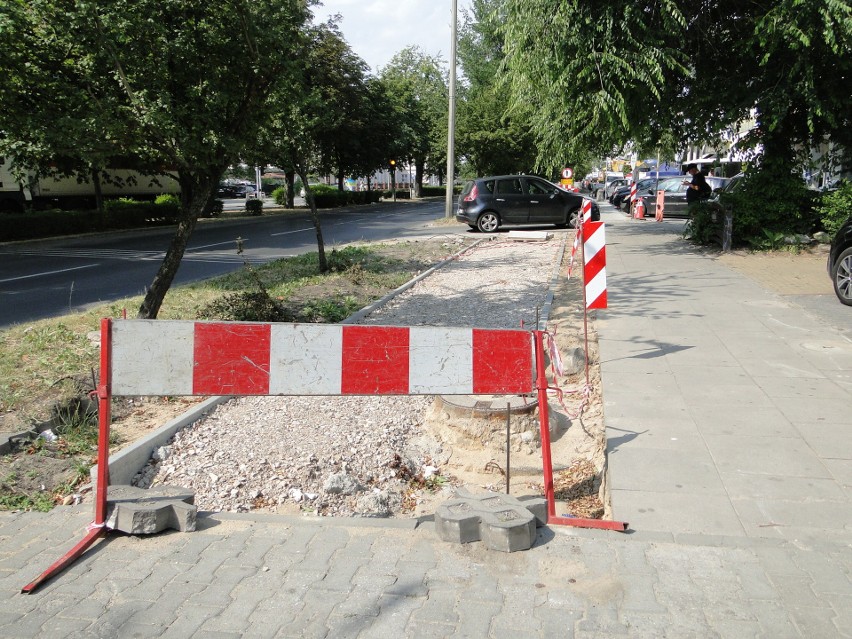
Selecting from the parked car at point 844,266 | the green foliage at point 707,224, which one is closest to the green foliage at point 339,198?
the green foliage at point 707,224

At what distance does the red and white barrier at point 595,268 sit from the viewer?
6.89m

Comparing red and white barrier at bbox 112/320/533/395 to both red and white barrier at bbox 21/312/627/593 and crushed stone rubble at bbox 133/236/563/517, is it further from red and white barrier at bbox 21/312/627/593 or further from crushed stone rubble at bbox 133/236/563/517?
crushed stone rubble at bbox 133/236/563/517

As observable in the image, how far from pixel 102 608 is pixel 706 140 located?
53.1 ft

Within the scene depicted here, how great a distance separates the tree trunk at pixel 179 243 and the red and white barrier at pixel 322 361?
13.8 ft

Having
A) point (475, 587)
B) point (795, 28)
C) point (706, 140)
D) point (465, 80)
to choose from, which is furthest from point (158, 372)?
point (465, 80)

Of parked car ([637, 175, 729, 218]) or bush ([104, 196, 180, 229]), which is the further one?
parked car ([637, 175, 729, 218])

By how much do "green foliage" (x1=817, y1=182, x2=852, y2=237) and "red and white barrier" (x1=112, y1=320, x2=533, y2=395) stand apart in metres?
12.9

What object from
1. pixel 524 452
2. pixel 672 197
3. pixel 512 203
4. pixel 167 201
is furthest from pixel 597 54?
pixel 167 201

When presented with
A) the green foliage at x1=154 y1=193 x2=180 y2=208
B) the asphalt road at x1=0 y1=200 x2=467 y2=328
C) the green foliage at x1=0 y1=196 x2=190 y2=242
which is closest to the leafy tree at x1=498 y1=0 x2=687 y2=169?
the asphalt road at x1=0 y1=200 x2=467 y2=328

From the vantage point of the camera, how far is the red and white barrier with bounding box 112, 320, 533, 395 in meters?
3.81

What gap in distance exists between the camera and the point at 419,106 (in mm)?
61125

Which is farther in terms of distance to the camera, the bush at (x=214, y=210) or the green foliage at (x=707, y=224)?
the bush at (x=214, y=210)

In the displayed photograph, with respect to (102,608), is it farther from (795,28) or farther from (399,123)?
(399,123)

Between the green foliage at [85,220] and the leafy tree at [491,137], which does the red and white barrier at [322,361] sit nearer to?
the green foliage at [85,220]
